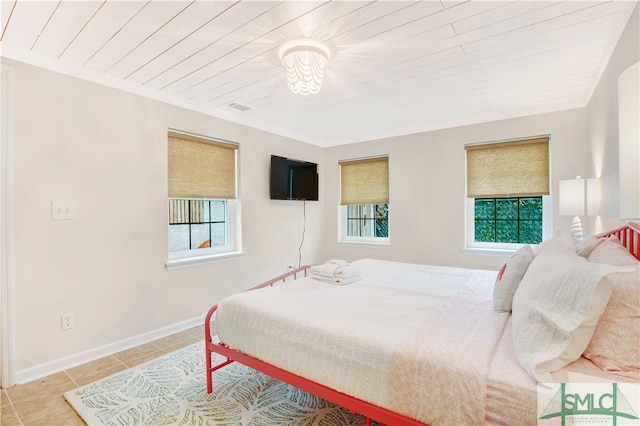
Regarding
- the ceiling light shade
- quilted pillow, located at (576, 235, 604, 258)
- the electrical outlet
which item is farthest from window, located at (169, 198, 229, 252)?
quilted pillow, located at (576, 235, 604, 258)

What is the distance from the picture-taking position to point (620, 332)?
105 centimetres

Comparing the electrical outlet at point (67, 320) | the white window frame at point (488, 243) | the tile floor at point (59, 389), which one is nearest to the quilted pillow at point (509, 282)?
the white window frame at point (488, 243)

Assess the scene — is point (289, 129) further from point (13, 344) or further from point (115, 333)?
point (13, 344)

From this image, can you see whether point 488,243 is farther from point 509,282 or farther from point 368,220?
point 509,282

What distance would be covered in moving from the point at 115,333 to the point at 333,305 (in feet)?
6.86

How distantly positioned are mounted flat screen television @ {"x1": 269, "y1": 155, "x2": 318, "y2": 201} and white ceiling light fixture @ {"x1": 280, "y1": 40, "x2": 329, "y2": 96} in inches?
76.2

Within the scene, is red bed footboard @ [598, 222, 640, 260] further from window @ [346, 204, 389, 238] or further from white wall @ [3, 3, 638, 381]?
window @ [346, 204, 389, 238]

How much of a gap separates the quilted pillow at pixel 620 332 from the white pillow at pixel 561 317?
0.20ft

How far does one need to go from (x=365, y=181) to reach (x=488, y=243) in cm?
188

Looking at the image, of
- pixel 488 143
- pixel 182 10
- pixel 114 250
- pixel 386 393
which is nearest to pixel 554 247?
pixel 386 393

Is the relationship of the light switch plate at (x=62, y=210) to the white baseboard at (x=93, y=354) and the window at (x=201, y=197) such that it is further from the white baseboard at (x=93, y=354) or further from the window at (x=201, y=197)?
the white baseboard at (x=93, y=354)

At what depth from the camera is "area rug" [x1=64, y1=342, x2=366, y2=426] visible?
1.79m

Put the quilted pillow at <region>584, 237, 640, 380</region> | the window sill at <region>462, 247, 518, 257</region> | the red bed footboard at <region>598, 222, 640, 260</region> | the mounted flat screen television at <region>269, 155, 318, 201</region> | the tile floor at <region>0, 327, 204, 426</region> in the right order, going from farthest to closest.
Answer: the mounted flat screen television at <region>269, 155, 318, 201</region>
the window sill at <region>462, 247, 518, 257</region>
the tile floor at <region>0, 327, 204, 426</region>
the red bed footboard at <region>598, 222, 640, 260</region>
the quilted pillow at <region>584, 237, 640, 380</region>

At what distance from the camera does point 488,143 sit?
3637 mm
